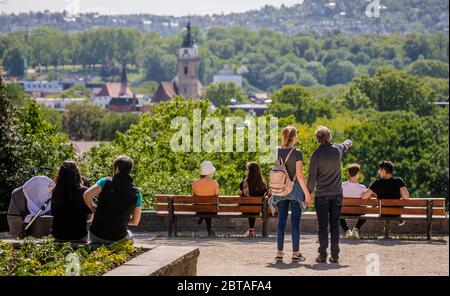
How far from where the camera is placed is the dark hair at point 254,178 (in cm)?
1700

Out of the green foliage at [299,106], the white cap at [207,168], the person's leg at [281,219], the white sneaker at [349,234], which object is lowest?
the green foliage at [299,106]

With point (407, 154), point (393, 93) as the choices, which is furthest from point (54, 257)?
point (393, 93)

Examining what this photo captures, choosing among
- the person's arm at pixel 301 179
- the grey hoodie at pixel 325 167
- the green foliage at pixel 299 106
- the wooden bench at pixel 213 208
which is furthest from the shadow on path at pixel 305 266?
the green foliage at pixel 299 106

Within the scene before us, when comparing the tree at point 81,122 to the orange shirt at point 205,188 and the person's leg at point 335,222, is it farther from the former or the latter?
the person's leg at point 335,222

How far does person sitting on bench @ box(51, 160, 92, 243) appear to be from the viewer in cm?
1267

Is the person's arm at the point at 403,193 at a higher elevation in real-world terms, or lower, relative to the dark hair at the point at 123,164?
lower

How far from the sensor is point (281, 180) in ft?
43.0

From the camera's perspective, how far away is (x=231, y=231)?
58.6 ft

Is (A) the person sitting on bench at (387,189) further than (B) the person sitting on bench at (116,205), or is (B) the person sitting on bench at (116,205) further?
(A) the person sitting on bench at (387,189)

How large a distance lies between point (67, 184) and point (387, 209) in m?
5.28

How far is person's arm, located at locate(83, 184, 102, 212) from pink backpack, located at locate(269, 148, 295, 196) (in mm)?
1801

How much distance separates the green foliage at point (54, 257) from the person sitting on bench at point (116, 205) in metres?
0.36

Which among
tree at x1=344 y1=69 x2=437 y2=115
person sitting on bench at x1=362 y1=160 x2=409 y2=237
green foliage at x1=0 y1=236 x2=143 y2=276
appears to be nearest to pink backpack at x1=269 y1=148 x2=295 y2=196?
green foliage at x1=0 y1=236 x2=143 y2=276

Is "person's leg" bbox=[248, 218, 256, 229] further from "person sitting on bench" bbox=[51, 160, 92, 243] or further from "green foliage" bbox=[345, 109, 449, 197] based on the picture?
"green foliage" bbox=[345, 109, 449, 197]
